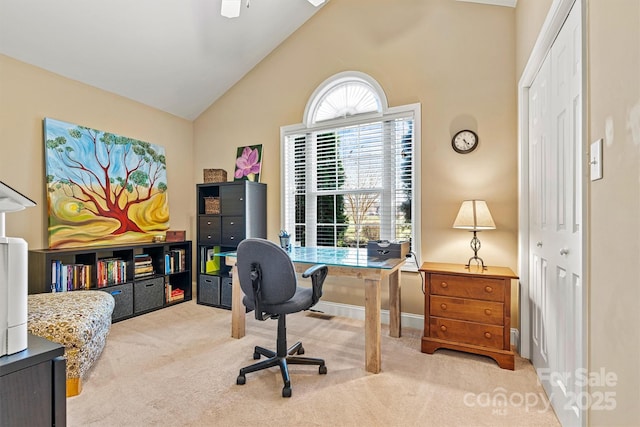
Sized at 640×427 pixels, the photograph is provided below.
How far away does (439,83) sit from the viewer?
2957mm

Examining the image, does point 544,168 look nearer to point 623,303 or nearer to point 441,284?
point 441,284

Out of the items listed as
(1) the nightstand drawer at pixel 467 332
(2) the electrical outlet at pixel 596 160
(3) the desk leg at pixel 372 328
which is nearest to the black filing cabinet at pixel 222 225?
(3) the desk leg at pixel 372 328

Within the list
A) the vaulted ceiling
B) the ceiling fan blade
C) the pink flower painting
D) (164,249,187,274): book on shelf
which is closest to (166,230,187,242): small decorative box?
(164,249,187,274): book on shelf

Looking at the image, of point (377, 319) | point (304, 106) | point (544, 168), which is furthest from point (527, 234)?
point (304, 106)

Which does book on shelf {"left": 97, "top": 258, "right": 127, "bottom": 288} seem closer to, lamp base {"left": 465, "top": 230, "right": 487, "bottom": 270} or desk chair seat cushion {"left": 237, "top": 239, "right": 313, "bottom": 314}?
desk chair seat cushion {"left": 237, "top": 239, "right": 313, "bottom": 314}

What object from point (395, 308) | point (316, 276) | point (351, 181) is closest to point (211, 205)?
point (351, 181)

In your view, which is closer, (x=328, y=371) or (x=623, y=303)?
(x=623, y=303)

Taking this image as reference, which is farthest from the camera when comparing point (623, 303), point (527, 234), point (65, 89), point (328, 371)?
point (65, 89)

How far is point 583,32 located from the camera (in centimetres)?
120

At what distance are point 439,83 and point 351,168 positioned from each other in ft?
4.00

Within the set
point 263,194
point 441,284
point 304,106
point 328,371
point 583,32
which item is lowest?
point 328,371

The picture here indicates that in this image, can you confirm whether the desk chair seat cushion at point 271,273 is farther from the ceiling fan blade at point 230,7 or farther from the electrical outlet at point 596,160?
the ceiling fan blade at point 230,7

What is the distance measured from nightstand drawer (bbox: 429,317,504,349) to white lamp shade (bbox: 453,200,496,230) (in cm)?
75

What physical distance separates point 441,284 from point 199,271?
2.94 m
